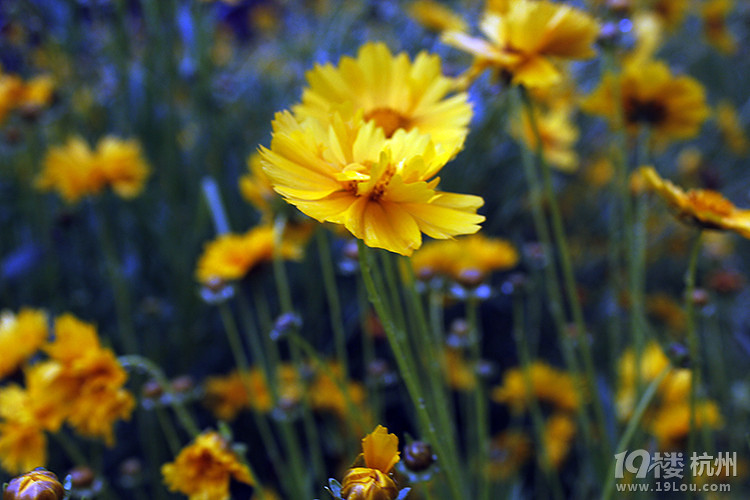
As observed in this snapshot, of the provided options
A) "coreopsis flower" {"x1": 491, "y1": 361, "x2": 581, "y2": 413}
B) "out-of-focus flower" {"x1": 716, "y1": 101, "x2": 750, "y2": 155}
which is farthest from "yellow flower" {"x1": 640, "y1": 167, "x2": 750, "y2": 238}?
"out-of-focus flower" {"x1": 716, "y1": 101, "x2": 750, "y2": 155}

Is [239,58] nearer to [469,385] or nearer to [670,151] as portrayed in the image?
[670,151]

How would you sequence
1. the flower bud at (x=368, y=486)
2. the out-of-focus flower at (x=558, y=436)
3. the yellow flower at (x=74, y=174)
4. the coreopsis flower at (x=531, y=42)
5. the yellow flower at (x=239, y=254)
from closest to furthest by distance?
the flower bud at (x=368, y=486), the coreopsis flower at (x=531, y=42), the yellow flower at (x=239, y=254), the yellow flower at (x=74, y=174), the out-of-focus flower at (x=558, y=436)

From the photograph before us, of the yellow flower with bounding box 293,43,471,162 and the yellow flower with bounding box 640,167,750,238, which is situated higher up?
the yellow flower with bounding box 293,43,471,162

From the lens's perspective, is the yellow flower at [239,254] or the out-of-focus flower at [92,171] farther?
the out-of-focus flower at [92,171]

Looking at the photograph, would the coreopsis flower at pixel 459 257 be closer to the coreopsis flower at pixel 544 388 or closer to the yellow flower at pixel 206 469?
the coreopsis flower at pixel 544 388

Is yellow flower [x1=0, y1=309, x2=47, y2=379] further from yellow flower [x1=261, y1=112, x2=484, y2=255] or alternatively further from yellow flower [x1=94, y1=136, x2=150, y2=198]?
yellow flower [x1=261, y1=112, x2=484, y2=255]

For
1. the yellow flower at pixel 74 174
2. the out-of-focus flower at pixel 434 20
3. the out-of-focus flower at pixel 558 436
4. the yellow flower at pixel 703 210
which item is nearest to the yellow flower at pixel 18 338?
the yellow flower at pixel 74 174

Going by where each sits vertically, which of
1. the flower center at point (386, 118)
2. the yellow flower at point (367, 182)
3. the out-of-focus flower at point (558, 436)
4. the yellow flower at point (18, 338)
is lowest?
the out-of-focus flower at point (558, 436)

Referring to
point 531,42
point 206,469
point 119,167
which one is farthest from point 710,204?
point 119,167
